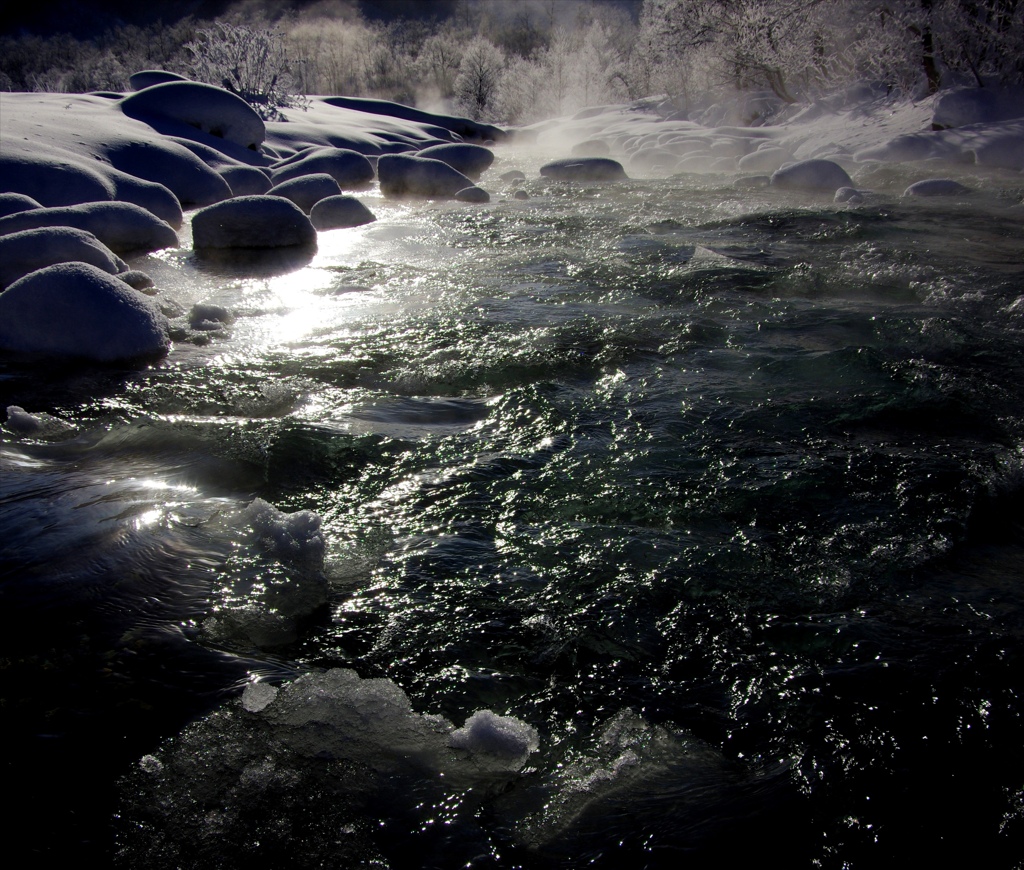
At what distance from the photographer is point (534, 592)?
170 centimetres

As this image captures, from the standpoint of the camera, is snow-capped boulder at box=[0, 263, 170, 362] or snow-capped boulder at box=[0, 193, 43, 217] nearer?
snow-capped boulder at box=[0, 263, 170, 362]

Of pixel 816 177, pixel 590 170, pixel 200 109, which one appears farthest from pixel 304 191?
pixel 816 177

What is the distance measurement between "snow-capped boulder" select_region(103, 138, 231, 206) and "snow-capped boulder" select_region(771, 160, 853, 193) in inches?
260

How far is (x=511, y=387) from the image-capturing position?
9.58ft

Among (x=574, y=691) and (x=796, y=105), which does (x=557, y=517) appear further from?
(x=796, y=105)

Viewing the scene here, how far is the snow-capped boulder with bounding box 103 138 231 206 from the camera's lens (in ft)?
21.9

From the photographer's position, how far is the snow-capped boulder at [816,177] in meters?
7.81

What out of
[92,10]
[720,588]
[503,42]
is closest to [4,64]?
[503,42]

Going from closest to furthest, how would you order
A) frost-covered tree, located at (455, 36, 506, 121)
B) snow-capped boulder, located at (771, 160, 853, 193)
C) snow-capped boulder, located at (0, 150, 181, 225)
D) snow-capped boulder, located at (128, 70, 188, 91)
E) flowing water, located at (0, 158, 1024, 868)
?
flowing water, located at (0, 158, 1024, 868), snow-capped boulder, located at (0, 150, 181, 225), snow-capped boulder, located at (771, 160, 853, 193), snow-capped boulder, located at (128, 70, 188, 91), frost-covered tree, located at (455, 36, 506, 121)

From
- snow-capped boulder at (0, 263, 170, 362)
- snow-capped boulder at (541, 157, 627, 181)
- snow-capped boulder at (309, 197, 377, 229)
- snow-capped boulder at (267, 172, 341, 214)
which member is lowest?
snow-capped boulder at (0, 263, 170, 362)

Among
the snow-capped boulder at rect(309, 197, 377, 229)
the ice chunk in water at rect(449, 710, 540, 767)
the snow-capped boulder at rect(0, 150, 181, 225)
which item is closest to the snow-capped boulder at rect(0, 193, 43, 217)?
the snow-capped boulder at rect(0, 150, 181, 225)

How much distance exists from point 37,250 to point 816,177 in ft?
25.6

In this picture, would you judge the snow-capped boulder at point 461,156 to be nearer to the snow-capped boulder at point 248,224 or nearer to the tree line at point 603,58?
the tree line at point 603,58

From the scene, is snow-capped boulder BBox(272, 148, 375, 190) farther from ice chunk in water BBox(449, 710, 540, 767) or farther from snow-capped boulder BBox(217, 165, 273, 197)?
ice chunk in water BBox(449, 710, 540, 767)
